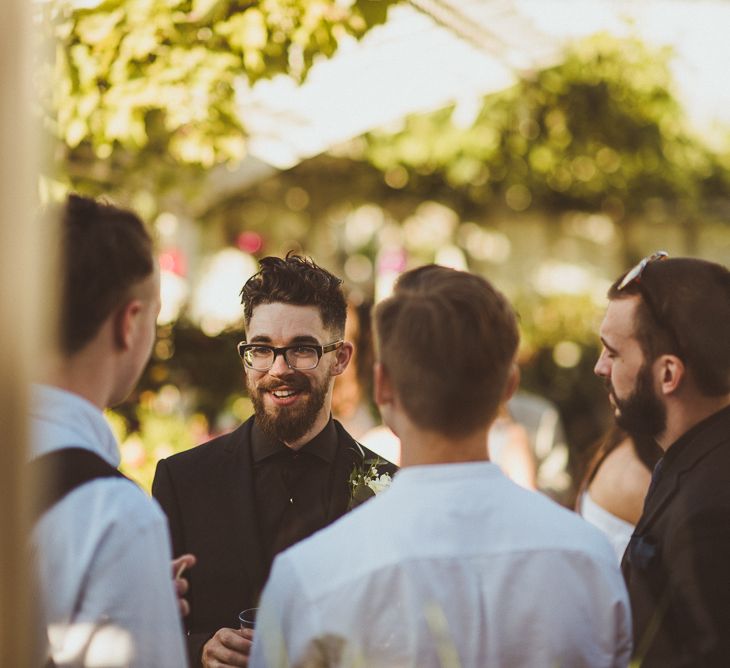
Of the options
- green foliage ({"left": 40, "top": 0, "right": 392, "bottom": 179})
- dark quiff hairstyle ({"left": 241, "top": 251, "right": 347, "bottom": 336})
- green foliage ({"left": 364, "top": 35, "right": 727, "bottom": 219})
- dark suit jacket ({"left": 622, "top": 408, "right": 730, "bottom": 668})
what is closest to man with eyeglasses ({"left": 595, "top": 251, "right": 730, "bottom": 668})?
dark suit jacket ({"left": 622, "top": 408, "right": 730, "bottom": 668})

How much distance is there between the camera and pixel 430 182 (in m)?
10.1

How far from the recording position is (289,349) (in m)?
2.56

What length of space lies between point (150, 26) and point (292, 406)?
6.90 ft

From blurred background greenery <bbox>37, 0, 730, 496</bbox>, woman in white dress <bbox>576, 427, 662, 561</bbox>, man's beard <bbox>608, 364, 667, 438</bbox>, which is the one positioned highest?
blurred background greenery <bbox>37, 0, 730, 496</bbox>

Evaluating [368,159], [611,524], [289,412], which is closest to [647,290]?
[289,412]

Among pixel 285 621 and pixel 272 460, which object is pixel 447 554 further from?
pixel 272 460

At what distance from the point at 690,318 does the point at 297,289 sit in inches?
41.2

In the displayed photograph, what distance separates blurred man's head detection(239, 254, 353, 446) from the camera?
2559mm

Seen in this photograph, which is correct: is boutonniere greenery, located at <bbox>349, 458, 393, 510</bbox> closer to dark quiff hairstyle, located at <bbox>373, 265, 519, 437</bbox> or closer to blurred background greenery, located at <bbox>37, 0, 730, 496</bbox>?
dark quiff hairstyle, located at <bbox>373, 265, 519, 437</bbox>

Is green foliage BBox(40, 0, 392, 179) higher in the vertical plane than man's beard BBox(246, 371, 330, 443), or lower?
higher

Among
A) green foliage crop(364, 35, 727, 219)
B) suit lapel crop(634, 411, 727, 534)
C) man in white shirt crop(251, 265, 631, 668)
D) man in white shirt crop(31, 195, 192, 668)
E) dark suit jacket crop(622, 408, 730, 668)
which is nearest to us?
man in white shirt crop(31, 195, 192, 668)

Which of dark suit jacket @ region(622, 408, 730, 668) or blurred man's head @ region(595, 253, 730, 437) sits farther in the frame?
blurred man's head @ region(595, 253, 730, 437)

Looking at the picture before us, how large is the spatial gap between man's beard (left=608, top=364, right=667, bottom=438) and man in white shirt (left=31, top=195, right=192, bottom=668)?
1281 millimetres

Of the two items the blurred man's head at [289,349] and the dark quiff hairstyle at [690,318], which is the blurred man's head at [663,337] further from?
the blurred man's head at [289,349]
